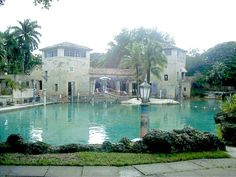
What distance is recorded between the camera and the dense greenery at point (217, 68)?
48634 millimetres

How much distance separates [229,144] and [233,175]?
10.6 feet

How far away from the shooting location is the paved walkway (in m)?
5.08

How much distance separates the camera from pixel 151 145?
6836 mm

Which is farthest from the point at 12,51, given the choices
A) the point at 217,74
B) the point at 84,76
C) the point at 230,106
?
the point at 230,106

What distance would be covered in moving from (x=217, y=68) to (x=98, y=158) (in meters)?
45.2

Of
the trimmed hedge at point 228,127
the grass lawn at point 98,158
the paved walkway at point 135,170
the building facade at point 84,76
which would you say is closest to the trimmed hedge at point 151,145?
the grass lawn at point 98,158

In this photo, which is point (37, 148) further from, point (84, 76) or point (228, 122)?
point (84, 76)

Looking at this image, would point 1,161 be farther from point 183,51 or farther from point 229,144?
point 183,51

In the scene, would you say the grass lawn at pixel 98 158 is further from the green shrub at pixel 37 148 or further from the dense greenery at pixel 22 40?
the dense greenery at pixel 22 40

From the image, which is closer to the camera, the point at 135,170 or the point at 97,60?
the point at 135,170

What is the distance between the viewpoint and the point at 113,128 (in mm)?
18125

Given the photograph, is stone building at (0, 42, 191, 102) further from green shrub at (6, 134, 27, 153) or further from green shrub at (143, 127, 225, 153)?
green shrub at (143, 127, 225, 153)

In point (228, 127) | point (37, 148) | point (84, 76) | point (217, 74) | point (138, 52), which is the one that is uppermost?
point (138, 52)

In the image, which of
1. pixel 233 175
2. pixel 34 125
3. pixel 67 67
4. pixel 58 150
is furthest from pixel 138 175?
pixel 67 67
